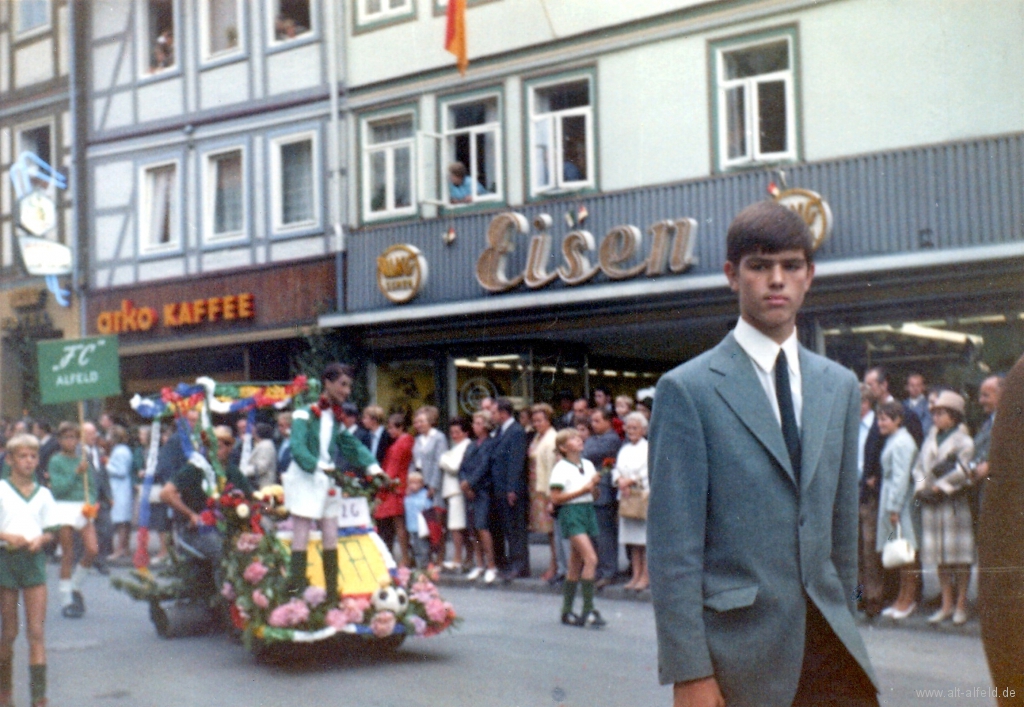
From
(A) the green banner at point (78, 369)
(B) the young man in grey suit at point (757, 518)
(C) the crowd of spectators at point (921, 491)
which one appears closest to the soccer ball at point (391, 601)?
(A) the green banner at point (78, 369)

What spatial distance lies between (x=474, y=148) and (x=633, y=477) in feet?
17.2

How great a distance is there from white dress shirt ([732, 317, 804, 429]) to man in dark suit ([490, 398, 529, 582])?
29.7 feet

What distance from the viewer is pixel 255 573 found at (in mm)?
8172

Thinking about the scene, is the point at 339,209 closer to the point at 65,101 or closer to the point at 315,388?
the point at 65,101

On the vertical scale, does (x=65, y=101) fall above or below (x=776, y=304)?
above

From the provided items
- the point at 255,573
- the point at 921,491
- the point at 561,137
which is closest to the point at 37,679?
the point at 255,573

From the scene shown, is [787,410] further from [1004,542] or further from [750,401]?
[1004,542]

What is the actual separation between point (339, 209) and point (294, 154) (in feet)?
9.57

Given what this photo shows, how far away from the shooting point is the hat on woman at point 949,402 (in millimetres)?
8727

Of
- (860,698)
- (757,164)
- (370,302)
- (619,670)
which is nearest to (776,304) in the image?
(860,698)

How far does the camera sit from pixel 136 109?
34.7 feet

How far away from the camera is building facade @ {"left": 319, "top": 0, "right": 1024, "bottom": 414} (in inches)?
436

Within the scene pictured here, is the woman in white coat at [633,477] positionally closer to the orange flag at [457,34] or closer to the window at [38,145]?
the orange flag at [457,34]

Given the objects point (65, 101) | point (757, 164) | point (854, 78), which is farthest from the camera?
point (757, 164)
